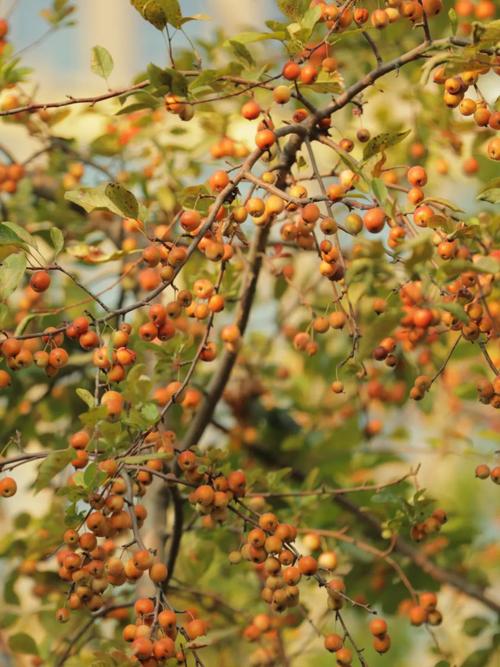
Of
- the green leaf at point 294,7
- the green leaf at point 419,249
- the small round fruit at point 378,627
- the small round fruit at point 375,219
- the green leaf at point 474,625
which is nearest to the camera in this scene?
the green leaf at point 419,249

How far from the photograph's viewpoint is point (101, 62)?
1.29 metres

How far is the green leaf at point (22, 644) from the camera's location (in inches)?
63.4

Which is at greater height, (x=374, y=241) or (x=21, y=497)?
(x=21, y=497)

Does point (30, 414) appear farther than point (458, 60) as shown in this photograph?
Yes

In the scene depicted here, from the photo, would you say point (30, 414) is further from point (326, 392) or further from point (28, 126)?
point (326, 392)

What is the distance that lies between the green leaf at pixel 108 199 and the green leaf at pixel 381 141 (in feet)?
0.86

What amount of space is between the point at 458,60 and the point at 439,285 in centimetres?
24

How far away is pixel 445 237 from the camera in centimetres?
102

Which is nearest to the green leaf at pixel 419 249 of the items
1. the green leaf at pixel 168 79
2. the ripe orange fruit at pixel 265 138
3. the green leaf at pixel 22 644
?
the ripe orange fruit at pixel 265 138

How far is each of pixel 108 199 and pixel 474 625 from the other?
3.47 feet

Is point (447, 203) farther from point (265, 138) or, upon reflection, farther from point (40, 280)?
point (40, 280)

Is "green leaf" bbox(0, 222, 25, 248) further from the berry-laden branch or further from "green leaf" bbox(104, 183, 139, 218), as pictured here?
"green leaf" bbox(104, 183, 139, 218)

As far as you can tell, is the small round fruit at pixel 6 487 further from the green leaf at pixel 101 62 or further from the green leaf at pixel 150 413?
the green leaf at pixel 101 62

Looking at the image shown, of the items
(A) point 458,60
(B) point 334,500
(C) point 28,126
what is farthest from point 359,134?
(C) point 28,126
